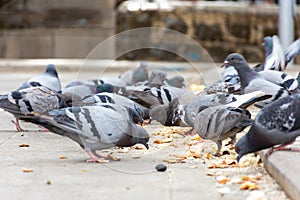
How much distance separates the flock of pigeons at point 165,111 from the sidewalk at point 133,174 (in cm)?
18

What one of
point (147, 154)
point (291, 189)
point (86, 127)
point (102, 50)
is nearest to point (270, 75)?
point (147, 154)

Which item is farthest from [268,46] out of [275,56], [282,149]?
[282,149]

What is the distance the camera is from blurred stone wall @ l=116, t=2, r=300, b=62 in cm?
1947

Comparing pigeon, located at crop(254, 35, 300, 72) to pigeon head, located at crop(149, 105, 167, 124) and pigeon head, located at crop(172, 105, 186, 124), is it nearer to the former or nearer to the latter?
pigeon head, located at crop(149, 105, 167, 124)

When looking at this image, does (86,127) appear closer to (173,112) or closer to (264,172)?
(264,172)

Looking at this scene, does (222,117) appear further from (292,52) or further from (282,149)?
(292,52)

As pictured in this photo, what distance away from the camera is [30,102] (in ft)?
22.3

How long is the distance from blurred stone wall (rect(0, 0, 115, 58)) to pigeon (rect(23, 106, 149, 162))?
45.9 feet

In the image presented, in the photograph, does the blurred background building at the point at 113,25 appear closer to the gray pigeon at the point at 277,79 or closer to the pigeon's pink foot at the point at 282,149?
the gray pigeon at the point at 277,79

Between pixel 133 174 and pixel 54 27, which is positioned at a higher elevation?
pixel 133 174

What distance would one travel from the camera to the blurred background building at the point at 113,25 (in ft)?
63.4

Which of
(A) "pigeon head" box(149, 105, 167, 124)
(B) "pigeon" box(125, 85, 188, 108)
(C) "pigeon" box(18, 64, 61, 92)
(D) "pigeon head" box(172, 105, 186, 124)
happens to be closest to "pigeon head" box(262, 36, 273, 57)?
(B) "pigeon" box(125, 85, 188, 108)

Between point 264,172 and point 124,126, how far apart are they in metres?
1.06

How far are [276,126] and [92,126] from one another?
1.30 metres
